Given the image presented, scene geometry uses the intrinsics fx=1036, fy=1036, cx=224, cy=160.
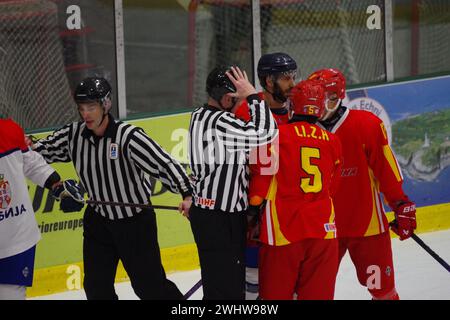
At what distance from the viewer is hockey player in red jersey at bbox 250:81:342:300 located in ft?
13.1

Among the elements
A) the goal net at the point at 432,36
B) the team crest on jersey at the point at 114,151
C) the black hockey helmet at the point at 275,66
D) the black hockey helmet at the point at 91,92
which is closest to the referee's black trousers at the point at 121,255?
the team crest on jersey at the point at 114,151

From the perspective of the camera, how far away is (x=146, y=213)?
460cm

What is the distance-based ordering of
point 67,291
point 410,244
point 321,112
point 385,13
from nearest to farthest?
point 321,112
point 67,291
point 410,244
point 385,13

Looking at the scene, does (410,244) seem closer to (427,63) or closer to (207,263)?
(427,63)

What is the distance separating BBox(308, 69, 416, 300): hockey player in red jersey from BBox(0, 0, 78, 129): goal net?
1.95 meters

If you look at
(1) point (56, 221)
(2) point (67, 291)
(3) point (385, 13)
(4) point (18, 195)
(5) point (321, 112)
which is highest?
(3) point (385, 13)

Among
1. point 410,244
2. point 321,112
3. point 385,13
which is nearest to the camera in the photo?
point 321,112

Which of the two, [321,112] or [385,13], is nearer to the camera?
[321,112]

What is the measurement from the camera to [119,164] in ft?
14.8

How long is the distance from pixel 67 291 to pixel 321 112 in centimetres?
220

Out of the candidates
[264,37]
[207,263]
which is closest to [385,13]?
[264,37]

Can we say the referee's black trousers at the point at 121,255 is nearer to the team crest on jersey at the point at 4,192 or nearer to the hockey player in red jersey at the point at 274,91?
the hockey player in red jersey at the point at 274,91

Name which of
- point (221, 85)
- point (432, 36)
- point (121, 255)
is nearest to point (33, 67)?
point (121, 255)

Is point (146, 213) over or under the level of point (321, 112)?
under
